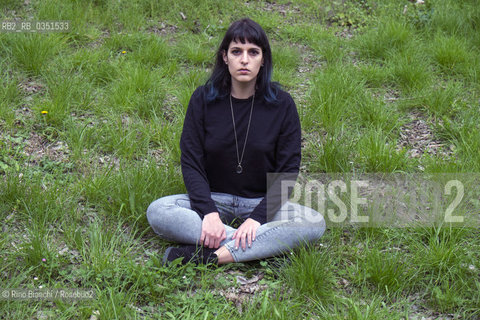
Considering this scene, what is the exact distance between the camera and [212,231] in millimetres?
2965

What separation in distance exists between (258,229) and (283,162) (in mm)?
458

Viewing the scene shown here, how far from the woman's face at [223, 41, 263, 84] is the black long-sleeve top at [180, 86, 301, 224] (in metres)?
0.20

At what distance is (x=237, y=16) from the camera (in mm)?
6414

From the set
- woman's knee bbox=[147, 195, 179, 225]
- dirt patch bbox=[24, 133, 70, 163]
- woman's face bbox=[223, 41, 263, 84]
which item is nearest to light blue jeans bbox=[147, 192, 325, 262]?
woman's knee bbox=[147, 195, 179, 225]

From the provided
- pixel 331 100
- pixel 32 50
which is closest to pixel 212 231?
pixel 331 100

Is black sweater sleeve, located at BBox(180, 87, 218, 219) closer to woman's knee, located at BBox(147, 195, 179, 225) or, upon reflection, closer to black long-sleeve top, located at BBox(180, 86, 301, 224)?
black long-sleeve top, located at BBox(180, 86, 301, 224)

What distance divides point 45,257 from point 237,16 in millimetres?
4412

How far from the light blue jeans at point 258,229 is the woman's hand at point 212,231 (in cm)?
3

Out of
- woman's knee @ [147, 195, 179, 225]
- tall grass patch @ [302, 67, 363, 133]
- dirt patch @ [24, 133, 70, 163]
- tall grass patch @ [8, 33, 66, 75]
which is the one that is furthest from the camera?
tall grass patch @ [8, 33, 66, 75]

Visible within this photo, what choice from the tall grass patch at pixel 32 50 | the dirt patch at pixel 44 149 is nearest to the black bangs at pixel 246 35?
the dirt patch at pixel 44 149

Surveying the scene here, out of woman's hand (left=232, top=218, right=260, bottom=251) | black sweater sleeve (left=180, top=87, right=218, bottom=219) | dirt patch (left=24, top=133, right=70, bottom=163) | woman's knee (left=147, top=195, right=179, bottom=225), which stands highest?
black sweater sleeve (left=180, top=87, right=218, bottom=219)

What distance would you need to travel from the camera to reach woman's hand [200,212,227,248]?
117 inches

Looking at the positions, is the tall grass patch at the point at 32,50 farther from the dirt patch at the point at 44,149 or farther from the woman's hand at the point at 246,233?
the woman's hand at the point at 246,233

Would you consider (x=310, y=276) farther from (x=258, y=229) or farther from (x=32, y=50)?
Result: (x=32, y=50)
